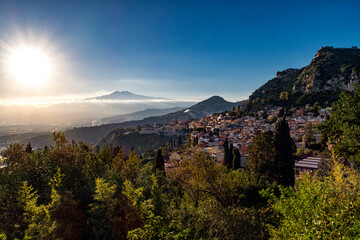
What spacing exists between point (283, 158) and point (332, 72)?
10390 cm

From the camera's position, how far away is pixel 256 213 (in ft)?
21.4

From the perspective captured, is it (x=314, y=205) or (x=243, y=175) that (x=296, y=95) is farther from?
(x=314, y=205)

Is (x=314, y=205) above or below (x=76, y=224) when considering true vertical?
above

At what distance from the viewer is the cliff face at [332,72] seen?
274 feet

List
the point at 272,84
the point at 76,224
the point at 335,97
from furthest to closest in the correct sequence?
1. the point at 272,84
2. the point at 335,97
3. the point at 76,224

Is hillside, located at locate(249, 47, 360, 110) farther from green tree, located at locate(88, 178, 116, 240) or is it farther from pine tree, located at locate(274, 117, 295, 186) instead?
green tree, located at locate(88, 178, 116, 240)

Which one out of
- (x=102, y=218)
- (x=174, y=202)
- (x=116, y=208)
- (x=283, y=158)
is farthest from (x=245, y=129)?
(x=102, y=218)

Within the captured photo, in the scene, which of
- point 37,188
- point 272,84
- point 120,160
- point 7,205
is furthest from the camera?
point 272,84

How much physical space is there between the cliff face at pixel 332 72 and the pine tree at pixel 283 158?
8466 cm

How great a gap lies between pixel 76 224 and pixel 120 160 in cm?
706

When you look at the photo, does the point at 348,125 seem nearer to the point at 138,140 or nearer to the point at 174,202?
the point at 174,202

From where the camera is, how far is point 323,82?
91188 millimetres

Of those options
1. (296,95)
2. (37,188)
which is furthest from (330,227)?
(296,95)

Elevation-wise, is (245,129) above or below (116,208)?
below
